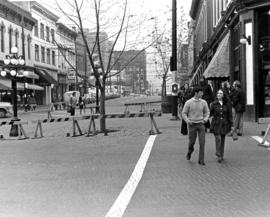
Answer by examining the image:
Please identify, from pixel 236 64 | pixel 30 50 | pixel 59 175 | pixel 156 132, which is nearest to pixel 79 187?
pixel 59 175

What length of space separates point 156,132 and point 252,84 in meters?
5.00

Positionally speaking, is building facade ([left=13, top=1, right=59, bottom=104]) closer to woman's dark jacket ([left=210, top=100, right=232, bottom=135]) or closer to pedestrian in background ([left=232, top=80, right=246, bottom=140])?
pedestrian in background ([left=232, top=80, right=246, bottom=140])

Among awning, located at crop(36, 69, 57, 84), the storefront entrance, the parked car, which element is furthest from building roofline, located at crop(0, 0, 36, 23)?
the storefront entrance

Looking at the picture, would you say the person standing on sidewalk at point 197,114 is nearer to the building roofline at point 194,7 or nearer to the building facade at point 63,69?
the building roofline at point 194,7

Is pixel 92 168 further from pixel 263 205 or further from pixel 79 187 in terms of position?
pixel 263 205

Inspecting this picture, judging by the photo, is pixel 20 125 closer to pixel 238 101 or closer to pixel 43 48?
pixel 238 101

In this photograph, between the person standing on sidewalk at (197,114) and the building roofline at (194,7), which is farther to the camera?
the building roofline at (194,7)

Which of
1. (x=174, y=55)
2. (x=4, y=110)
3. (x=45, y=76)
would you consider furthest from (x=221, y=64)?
(x=45, y=76)

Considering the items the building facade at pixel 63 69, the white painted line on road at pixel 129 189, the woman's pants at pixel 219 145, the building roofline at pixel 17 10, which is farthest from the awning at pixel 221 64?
A: the building facade at pixel 63 69

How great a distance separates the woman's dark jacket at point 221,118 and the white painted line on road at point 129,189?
5.94 ft

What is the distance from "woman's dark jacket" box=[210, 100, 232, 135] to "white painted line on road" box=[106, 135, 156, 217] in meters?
1.81

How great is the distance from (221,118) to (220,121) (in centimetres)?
9

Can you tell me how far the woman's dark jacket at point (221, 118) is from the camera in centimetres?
1085

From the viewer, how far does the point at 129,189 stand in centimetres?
831
